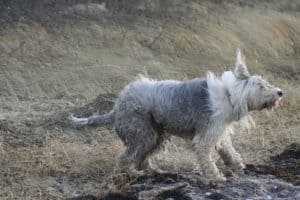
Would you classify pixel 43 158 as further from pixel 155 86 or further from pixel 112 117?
pixel 155 86

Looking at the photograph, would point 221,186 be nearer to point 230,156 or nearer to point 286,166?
point 230,156

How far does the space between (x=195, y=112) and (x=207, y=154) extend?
19.7 inches

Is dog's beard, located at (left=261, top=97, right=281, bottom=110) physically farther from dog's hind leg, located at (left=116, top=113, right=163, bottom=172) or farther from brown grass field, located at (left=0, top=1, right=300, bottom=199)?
dog's hind leg, located at (left=116, top=113, right=163, bottom=172)

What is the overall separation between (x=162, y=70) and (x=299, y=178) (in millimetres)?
9750

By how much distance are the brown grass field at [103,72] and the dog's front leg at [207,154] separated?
462 mm

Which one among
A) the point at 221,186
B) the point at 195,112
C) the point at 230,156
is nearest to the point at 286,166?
the point at 230,156

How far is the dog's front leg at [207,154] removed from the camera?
741 centimetres

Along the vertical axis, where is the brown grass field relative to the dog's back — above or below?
below

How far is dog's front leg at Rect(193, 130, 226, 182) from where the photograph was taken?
24.3 ft

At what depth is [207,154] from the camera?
24.6ft

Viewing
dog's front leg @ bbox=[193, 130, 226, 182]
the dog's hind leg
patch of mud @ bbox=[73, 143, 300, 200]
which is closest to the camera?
patch of mud @ bbox=[73, 143, 300, 200]

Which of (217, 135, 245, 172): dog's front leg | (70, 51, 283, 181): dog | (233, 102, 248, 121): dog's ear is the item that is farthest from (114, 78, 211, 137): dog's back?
(217, 135, 245, 172): dog's front leg

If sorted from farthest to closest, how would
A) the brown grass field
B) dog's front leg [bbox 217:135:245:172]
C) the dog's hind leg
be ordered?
the brown grass field
dog's front leg [bbox 217:135:245:172]
the dog's hind leg

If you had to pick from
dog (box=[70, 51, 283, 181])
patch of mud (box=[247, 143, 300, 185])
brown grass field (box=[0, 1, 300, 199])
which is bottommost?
brown grass field (box=[0, 1, 300, 199])
